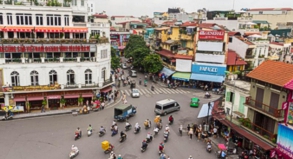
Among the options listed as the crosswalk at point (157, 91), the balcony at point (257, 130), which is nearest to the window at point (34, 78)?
the crosswalk at point (157, 91)

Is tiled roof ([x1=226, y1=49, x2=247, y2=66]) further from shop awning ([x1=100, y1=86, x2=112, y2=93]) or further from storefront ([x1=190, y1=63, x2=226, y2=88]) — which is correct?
shop awning ([x1=100, y1=86, x2=112, y2=93])

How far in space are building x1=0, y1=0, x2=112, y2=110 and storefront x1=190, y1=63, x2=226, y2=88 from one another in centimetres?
1898

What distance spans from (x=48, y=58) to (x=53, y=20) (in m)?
6.62

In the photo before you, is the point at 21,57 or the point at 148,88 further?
the point at 148,88

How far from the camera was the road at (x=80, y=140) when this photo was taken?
2462cm

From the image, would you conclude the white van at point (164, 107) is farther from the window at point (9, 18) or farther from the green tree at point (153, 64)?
the window at point (9, 18)

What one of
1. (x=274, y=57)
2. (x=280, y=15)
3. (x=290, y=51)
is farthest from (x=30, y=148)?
(x=280, y=15)

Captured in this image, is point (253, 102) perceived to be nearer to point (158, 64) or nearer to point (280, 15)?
point (158, 64)

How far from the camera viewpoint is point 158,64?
186ft

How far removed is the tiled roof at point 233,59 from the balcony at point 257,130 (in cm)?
2518

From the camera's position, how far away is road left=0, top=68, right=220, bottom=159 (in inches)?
969

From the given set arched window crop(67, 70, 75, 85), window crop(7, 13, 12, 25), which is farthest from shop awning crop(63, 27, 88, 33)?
window crop(7, 13, 12, 25)

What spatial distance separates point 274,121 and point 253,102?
2.69m

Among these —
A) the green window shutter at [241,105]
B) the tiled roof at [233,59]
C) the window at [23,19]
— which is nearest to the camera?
the green window shutter at [241,105]
